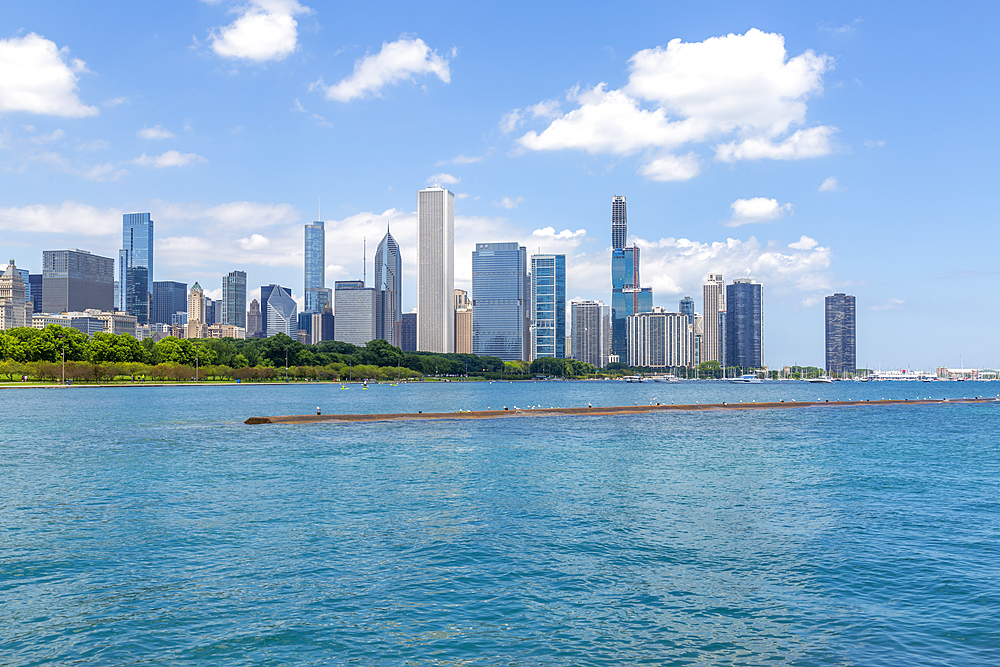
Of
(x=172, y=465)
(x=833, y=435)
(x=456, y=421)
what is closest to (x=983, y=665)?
(x=172, y=465)

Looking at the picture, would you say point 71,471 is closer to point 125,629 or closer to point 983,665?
point 125,629

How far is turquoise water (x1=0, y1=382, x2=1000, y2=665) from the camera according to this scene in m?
18.8

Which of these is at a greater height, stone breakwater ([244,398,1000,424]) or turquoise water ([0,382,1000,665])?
turquoise water ([0,382,1000,665])

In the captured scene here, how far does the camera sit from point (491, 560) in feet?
88.0

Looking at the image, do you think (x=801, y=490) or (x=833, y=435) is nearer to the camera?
(x=801, y=490)

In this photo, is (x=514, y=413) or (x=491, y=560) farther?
(x=514, y=413)

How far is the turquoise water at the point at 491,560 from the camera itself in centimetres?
1880

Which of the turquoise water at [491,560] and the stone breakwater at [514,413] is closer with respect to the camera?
the turquoise water at [491,560]

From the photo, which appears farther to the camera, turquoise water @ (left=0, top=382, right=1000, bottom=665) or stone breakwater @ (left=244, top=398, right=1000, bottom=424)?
stone breakwater @ (left=244, top=398, right=1000, bottom=424)

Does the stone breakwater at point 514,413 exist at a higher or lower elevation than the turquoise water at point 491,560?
lower

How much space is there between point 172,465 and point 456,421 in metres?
50.1

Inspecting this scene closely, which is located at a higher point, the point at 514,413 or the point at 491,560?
the point at 491,560

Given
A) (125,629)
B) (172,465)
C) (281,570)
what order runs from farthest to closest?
(172,465) < (281,570) < (125,629)

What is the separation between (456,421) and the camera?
325 ft
